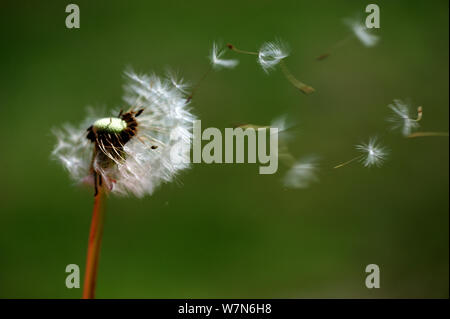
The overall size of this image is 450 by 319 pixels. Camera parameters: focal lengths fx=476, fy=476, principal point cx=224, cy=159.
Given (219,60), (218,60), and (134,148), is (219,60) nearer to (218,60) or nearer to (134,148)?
(218,60)

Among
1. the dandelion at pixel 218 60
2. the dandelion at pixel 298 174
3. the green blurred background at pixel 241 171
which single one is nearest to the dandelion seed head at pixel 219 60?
the dandelion at pixel 218 60

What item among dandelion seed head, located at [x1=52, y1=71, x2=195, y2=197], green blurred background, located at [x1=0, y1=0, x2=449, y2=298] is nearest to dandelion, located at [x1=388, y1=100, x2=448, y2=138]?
dandelion seed head, located at [x1=52, y1=71, x2=195, y2=197]

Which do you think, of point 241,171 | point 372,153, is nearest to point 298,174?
point 372,153

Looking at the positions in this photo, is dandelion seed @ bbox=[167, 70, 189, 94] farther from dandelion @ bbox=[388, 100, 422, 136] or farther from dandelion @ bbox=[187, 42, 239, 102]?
dandelion @ bbox=[388, 100, 422, 136]
